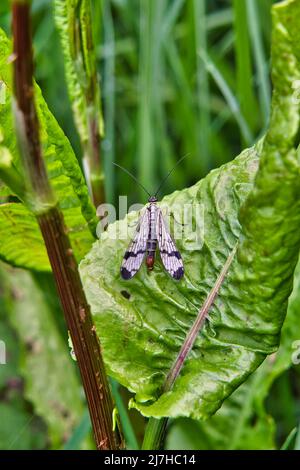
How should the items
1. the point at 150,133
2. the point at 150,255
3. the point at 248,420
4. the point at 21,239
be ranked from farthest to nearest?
the point at 150,133
the point at 248,420
the point at 21,239
the point at 150,255

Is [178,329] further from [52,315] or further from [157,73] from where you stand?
[157,73]

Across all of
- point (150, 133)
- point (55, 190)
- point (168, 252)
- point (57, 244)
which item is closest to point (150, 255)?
point (168, 252)

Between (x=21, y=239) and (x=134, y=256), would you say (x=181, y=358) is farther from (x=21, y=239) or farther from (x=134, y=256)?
(x=21, y=239)

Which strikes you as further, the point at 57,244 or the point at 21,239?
the point at 21,239

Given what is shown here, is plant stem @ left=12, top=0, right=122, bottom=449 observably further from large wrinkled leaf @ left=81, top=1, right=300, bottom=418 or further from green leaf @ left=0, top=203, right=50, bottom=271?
green leaf @ left=0, top=203, right=50, bottom=271
